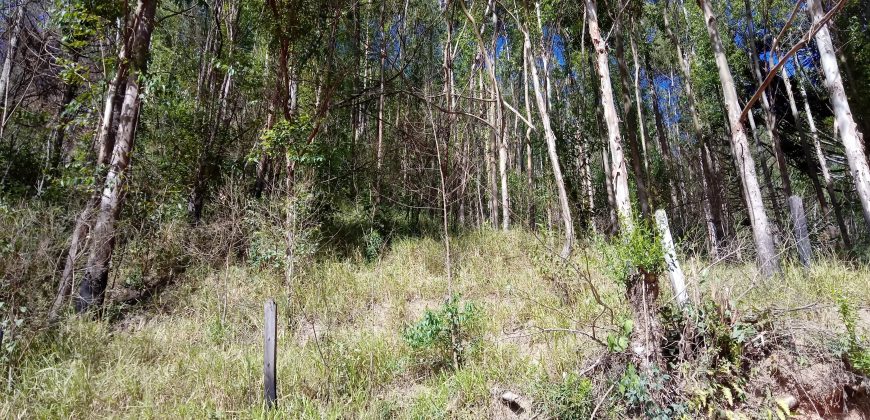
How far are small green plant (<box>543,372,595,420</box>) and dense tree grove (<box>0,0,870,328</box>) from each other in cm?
142

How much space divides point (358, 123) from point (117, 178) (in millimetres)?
9420

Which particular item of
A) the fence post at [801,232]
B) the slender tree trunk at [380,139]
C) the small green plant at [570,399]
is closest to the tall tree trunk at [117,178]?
the slender tree trunk at [380,139]

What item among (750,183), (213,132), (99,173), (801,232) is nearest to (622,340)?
(750,183)

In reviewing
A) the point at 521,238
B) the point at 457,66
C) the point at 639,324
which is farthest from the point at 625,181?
the point at 457,66

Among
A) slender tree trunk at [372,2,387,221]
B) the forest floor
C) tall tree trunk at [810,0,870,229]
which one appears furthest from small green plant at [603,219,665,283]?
slender tree trunk at [372,2,387,221]

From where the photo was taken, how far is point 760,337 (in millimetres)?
3887

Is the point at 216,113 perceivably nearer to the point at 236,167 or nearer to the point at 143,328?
the point at 236,167

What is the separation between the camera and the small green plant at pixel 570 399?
368 cm

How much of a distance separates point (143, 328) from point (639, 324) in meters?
5.70

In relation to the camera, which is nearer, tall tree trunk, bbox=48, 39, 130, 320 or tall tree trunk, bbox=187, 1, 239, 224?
tall tree trunk, bbox=48, 39, 130, 320

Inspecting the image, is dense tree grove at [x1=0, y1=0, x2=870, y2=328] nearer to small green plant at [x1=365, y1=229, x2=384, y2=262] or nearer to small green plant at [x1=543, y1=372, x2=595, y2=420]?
small green plant at [x1=365, y1=229, x2=384, y2=262]

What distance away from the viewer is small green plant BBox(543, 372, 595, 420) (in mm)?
3682

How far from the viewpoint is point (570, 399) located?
12.2 feet

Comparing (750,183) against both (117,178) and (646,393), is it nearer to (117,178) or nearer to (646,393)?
(646,393)
